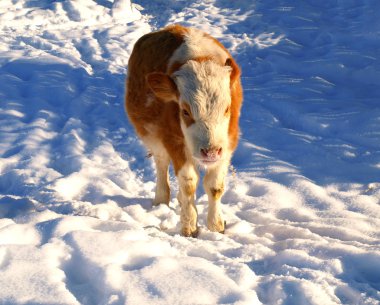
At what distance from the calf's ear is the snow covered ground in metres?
1.23

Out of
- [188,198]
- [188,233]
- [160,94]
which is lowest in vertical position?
[188,233]

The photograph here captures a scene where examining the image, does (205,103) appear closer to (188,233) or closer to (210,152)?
(210,152)

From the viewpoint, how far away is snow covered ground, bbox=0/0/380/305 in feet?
10.8

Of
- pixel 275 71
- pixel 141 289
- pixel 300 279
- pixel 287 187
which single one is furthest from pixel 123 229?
pixel 275 71

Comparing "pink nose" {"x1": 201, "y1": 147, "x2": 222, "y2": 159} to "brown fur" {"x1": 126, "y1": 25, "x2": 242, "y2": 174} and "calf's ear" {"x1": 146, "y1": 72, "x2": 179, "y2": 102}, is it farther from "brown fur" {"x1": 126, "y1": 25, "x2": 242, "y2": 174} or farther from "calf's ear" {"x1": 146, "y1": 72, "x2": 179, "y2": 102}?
"calf's ear" {"x1": 146, "y1": 72, "x2": 179, "y2": 102}

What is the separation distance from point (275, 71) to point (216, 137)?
5.56m

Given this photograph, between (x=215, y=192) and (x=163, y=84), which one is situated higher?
(x=163, y=84)

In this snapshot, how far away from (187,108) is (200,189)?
200 cm

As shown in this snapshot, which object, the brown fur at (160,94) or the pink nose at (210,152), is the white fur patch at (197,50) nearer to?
the brown fur at (160,94)

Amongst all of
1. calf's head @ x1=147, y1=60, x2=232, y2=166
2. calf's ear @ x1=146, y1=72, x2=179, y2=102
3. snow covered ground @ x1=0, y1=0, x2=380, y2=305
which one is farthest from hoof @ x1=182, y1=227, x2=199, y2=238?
calf's ear @ x1=146, y1=72, x2=179, y2=102

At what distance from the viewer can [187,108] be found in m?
4.16

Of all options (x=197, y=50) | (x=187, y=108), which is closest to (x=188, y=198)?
(x=187, y=108)

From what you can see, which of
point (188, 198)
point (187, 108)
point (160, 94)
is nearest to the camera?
point (187, 108)

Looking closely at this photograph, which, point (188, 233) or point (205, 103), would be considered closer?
point (205, 103)
